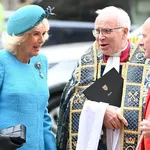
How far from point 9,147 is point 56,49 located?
5.12 metres

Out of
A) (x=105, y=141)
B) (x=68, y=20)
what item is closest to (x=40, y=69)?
(x=105, y=141)

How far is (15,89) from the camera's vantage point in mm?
5355

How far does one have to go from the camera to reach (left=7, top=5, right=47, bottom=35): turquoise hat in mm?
5461

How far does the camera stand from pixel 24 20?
5473 mm

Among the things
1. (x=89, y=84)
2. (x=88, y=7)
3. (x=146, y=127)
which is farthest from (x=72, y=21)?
(x=146, y=127)

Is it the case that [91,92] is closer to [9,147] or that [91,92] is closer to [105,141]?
[105,141]

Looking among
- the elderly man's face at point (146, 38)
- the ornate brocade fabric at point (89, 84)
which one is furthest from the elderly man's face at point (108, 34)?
the elderly man's face at point (146, 38)

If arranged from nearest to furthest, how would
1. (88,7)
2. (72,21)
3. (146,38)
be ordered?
(146,38) → (72,21) → (88,7)

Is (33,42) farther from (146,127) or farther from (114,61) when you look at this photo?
(146,127)

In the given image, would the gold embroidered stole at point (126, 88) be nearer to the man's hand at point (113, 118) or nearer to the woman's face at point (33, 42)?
the man's hand at point (113, 118)

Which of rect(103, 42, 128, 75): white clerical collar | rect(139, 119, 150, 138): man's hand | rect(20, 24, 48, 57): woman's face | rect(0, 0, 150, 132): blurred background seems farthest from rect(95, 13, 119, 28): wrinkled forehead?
rect(0, 0, 150, 132): blurred background

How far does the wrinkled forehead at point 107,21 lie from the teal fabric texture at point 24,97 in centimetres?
57

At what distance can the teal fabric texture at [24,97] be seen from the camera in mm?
5363

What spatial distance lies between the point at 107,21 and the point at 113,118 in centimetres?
74
